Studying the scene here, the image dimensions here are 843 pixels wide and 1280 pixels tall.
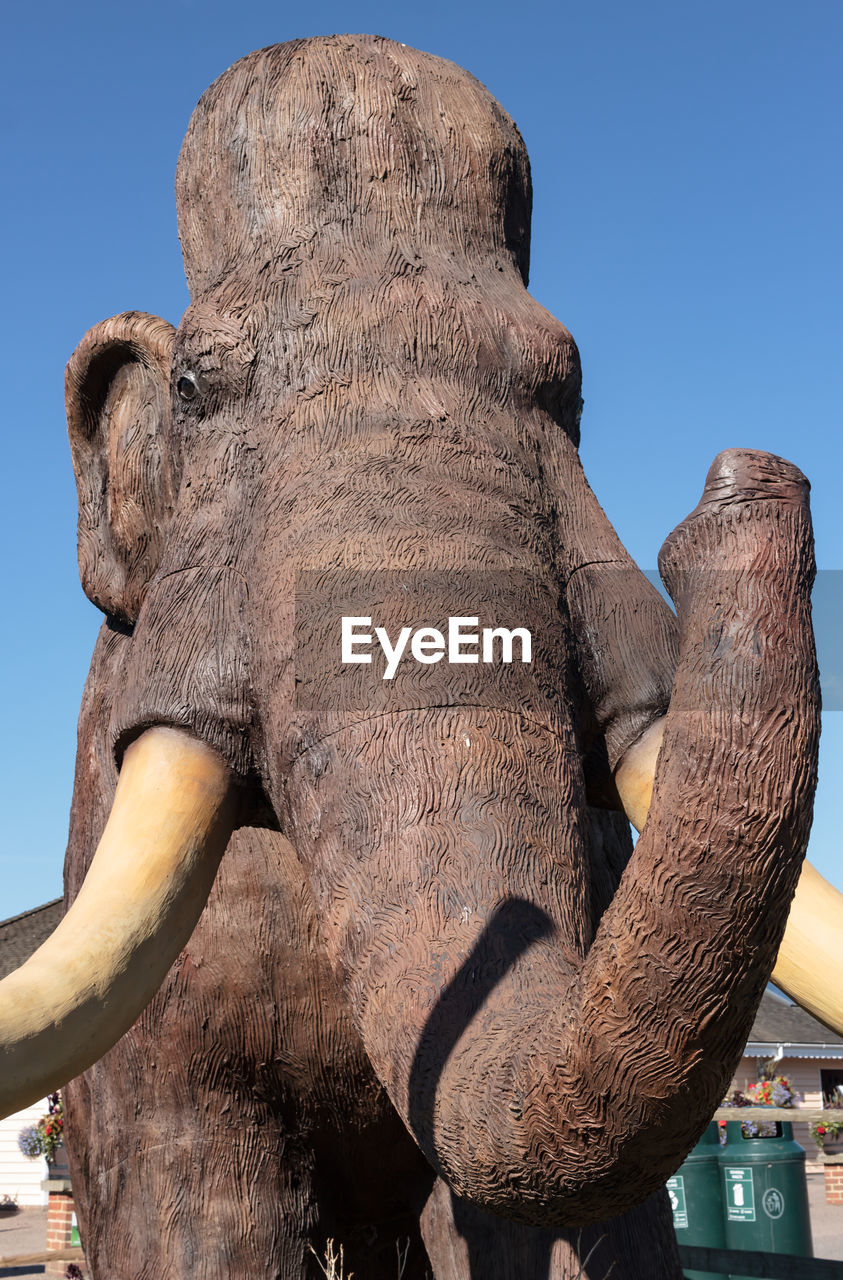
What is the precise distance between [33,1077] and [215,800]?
0.68 metres

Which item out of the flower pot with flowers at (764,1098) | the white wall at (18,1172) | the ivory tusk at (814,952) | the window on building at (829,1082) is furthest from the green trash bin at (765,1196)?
the window on building at (829,1082)

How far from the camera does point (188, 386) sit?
305 cm

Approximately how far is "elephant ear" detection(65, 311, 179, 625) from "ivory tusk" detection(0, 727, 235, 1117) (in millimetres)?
805

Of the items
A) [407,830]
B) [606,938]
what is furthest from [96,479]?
[606,938]

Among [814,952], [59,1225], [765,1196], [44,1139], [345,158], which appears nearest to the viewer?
[814,952]

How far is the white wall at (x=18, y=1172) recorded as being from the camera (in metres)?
24.9

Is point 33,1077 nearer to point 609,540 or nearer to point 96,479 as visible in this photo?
point 609,540

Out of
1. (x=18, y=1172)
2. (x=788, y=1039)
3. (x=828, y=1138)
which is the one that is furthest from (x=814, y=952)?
(x=788, y=1039)

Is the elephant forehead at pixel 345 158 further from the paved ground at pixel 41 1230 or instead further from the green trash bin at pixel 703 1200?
the paved ground at pixel 41 1230

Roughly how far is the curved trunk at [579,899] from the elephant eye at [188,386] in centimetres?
98

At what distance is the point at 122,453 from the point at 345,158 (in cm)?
82

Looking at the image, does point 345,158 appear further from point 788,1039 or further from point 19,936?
point 788,1039

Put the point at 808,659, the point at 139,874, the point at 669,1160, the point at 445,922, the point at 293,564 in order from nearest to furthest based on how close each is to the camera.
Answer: the point at 808,659, the point at 669,1160, the point at 445,922, the point at 139,874, the point at 293,564

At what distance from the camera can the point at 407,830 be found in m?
2.23
